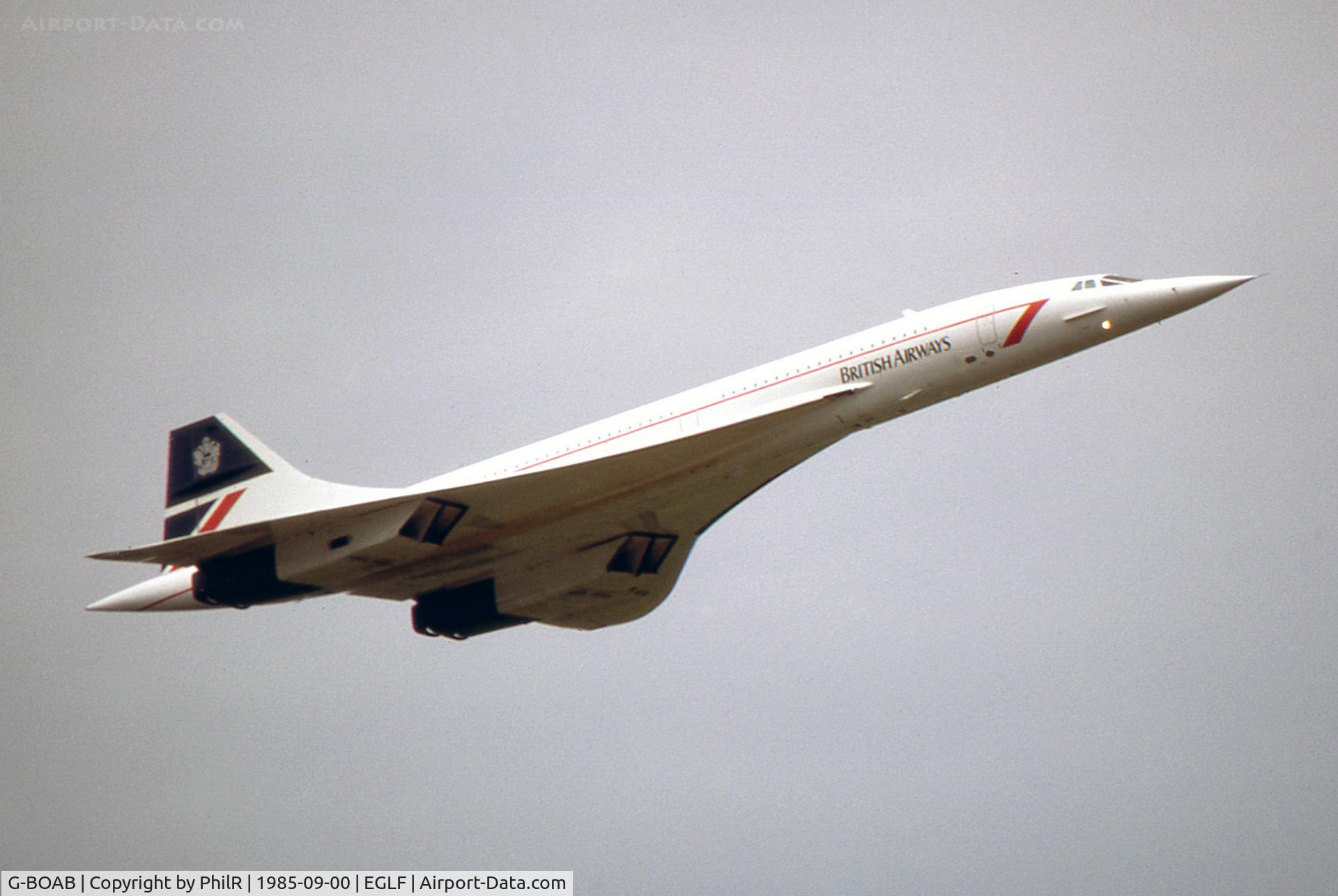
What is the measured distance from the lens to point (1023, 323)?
14688 millimetres

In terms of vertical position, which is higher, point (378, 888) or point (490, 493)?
point (490, 493)

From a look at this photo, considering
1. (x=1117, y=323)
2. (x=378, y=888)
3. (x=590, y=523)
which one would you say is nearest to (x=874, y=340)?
(x=1117, y=323)

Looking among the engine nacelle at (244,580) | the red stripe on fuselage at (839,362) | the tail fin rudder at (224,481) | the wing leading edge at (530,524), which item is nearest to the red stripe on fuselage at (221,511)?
the tail fin rudder at (224,481)

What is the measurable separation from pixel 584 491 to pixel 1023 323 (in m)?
4.75

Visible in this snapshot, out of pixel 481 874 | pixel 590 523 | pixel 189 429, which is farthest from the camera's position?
pixel 189 429

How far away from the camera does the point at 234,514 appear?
17.5 metres

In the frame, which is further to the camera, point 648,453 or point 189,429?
point 189,429

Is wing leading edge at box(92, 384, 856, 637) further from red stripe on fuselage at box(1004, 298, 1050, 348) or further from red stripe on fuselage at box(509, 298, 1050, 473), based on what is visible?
red stripe on fuselage at box(1004, 298, 1050, 348)

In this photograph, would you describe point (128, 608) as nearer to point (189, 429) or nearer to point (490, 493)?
point (189, 429)

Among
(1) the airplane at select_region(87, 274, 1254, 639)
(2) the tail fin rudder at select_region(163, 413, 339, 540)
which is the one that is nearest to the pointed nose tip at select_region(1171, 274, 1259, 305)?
(1) the airplane at select_region(87, 274, 1254, 639)

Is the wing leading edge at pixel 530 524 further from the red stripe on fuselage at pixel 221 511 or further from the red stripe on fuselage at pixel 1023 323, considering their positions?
the red stripe on fuselage at pixel 1023 323

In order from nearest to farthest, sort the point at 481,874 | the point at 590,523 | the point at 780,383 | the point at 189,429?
the point at 481,874
the point at 780,383
the point at 590,523
the point at 189,429

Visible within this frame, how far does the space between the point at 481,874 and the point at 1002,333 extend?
7186mm

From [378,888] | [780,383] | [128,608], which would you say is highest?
[780,383]
